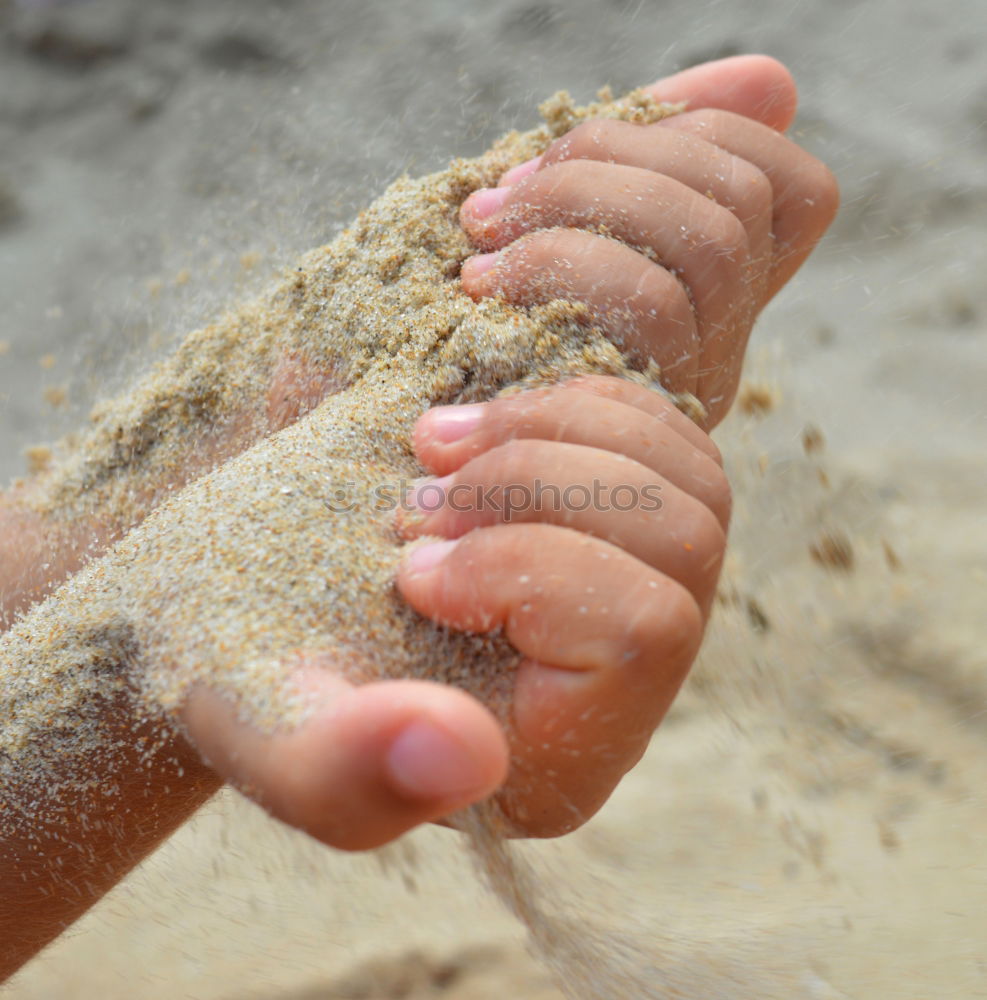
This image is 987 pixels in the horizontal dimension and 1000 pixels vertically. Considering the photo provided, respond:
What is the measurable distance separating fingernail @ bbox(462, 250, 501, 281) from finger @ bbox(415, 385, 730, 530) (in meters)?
0.16

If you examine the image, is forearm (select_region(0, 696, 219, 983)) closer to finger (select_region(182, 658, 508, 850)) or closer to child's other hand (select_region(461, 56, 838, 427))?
finger (select_region(182, 658, 508, 850))

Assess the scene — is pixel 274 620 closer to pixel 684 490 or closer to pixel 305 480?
pixel 305 480

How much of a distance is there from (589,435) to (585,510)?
0.07 metres

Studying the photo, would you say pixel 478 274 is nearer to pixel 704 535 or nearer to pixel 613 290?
pixel 613 290

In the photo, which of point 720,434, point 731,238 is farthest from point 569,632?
point 720,434

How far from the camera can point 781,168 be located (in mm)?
905

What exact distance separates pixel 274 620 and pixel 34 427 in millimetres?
1092

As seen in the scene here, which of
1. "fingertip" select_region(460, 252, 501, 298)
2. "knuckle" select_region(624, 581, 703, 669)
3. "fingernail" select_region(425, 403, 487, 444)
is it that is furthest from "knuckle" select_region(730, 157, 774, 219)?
"knuckle" select_region(624, 581, 703, 669)

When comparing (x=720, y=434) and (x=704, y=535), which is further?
(x=720, y=434)

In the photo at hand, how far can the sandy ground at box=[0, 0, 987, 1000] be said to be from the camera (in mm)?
851

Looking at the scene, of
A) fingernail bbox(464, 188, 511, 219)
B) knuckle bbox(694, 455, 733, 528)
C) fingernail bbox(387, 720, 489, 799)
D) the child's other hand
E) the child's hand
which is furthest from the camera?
fingernail bbox(464, 188, 511, 219)

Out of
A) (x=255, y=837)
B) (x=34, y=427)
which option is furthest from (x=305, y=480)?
(x=34, y=427)

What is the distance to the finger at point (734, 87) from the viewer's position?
0.98 m

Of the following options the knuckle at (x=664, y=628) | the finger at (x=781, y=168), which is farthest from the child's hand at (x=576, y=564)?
the finger at (x=781, y=168)
